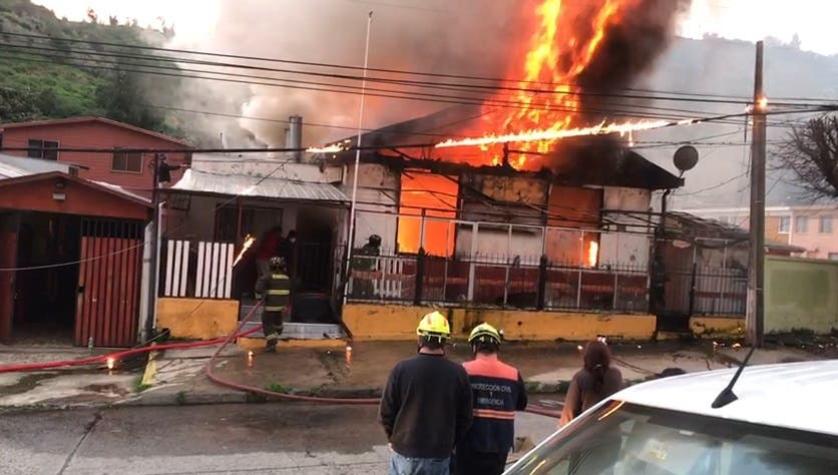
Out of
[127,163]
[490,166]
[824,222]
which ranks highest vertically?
[824,222]

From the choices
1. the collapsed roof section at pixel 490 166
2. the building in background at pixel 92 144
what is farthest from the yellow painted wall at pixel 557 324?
A: the building in background at pixel 92 144

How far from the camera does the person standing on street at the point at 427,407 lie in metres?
3.48

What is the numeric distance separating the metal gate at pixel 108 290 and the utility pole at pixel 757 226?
12.1 m

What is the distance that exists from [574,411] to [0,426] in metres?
6.26

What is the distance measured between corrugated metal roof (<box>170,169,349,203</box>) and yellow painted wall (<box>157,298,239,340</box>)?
215 centimetres

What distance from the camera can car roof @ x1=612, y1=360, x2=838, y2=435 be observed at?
176cm

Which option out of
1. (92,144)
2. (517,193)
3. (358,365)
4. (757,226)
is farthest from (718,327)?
(92,144)

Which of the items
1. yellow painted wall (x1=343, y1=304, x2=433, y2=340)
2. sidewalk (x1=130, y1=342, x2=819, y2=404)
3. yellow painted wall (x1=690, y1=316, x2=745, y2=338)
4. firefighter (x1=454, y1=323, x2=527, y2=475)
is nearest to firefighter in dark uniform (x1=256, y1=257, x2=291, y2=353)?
sidewalk (x1=130, y1=342, x2=819, y2=404)

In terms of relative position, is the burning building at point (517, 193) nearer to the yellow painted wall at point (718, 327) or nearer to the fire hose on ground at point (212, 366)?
the yellow painted wall at point (718, 327)

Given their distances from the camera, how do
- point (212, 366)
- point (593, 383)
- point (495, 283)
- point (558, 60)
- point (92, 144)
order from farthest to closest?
point (92, 144) < point (558, 60) < point (495, 283) < point (212, 366) < point (593, 383)

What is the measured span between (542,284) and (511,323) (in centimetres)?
115

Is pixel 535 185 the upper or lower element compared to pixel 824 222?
lower

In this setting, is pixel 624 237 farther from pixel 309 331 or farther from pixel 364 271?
pixel 309 331

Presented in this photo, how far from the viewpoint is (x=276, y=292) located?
11023mm
